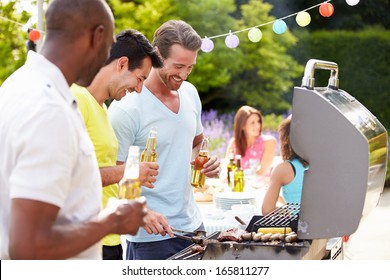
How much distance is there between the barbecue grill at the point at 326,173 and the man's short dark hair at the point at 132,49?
0.72 m

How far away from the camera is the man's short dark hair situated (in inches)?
110

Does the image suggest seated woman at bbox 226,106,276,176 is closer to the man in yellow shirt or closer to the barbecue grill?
the man in yellow shirt

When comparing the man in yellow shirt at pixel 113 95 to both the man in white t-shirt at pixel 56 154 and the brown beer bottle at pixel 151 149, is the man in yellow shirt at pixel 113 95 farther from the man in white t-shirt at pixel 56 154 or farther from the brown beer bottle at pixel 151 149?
the man in white t-shirt at pixel 56 154

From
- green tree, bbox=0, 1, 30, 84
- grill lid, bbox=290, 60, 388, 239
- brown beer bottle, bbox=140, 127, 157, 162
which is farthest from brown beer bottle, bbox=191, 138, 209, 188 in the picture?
green tree, bbox=0, 1, 30, 84

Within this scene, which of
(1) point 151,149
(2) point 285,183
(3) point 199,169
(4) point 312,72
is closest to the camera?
(4) point 312,72

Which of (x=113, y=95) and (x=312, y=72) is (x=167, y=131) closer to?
(x=113, y=95)

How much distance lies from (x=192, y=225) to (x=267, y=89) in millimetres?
→ 7706

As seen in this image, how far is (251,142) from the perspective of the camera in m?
6.09

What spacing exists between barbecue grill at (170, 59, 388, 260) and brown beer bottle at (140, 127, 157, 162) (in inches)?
19.2

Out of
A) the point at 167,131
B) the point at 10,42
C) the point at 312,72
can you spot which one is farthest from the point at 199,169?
the point at 10,42

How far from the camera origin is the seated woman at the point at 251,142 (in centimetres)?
591

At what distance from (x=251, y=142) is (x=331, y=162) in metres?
3.76

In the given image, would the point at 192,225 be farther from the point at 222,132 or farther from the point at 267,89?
the point at 267,89

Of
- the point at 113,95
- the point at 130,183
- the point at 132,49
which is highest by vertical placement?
the point at 132,49
